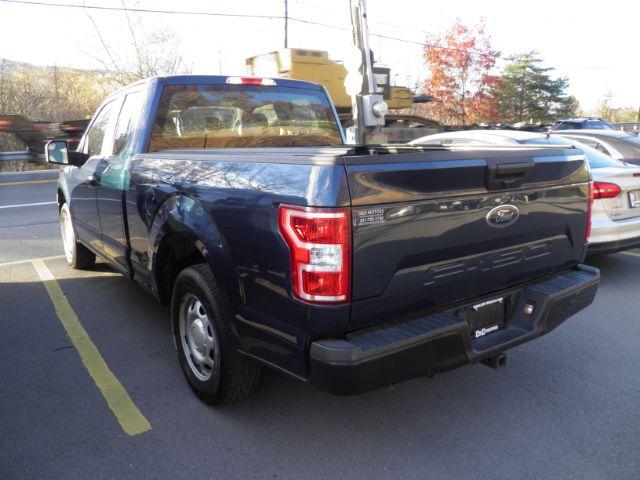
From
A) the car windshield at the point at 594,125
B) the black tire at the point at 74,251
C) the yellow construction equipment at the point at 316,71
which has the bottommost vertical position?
the black tire at the point at 74,251

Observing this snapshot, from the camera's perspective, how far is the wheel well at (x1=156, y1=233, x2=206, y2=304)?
3.13 metres

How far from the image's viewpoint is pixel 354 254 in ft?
7.11

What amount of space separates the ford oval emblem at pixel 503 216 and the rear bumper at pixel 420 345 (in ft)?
1.27

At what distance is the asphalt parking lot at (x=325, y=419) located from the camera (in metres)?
2.59

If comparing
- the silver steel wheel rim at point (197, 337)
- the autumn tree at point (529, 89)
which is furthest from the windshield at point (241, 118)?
the autumn tree at point (529, 89)

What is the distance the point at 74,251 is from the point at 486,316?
483 cm

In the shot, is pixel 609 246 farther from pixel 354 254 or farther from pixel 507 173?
pixel 354 254

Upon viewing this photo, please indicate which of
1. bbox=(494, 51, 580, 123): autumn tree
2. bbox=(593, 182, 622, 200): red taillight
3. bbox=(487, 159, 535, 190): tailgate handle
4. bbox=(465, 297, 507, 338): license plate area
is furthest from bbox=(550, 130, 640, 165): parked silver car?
bbox=(494, 51, 580, 123): autumn tree

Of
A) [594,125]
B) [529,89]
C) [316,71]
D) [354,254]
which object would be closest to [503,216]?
[354,254]

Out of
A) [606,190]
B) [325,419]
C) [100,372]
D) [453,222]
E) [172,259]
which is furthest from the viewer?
[606,190]

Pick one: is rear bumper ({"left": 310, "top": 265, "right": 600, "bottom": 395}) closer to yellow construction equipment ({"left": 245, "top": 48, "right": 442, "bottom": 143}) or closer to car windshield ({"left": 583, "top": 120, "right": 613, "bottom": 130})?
yellow construction equipment ({"left": 245, "top": 48, "right": 442, "bottom": 143})

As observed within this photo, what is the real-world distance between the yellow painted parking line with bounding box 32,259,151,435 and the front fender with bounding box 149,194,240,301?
94cm

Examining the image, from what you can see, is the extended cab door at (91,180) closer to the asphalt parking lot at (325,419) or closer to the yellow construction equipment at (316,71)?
the asphalt parking lot at (325,419)

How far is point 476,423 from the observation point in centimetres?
296
